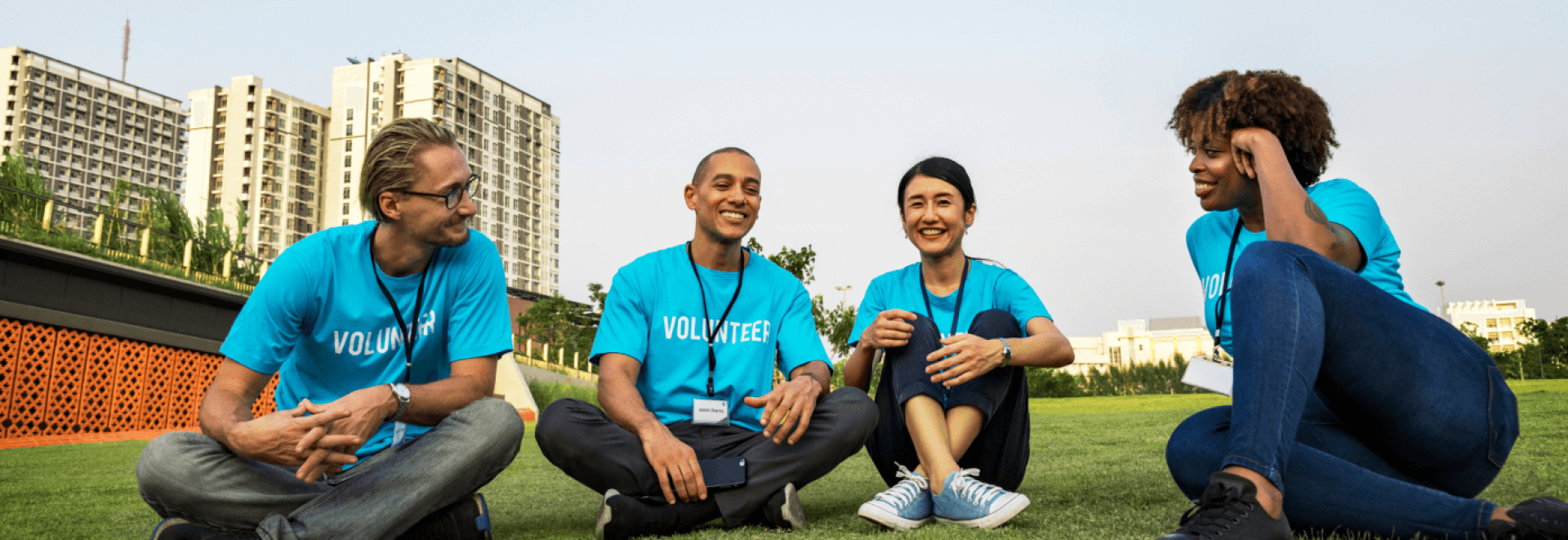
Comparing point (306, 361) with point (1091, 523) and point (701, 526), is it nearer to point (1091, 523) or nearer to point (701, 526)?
point (701, 526)

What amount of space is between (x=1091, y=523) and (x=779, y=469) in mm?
937

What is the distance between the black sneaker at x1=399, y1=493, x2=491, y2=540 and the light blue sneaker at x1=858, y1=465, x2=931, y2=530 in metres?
1.06

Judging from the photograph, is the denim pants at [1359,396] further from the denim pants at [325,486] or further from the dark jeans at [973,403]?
the denim pants at [325,486]

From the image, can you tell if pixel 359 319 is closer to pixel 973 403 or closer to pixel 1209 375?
pixel 973 403

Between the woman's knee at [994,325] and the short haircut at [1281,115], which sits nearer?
the short haircut at [1281,115]

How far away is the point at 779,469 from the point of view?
2713mm

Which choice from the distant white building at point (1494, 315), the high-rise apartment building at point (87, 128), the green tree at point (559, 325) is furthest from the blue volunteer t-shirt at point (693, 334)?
the distant white building at point (1494, 315)

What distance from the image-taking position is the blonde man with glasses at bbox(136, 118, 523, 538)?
2.12 meters

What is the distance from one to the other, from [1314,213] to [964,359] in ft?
3.11

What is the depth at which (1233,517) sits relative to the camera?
169 cm

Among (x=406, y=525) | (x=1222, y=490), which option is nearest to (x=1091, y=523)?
(x=1222, y=490)

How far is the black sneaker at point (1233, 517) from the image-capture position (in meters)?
1.67

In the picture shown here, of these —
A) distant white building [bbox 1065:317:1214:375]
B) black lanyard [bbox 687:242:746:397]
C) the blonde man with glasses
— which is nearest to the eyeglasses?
the blonde man with glasses

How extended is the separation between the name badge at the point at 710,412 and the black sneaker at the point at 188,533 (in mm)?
1234
